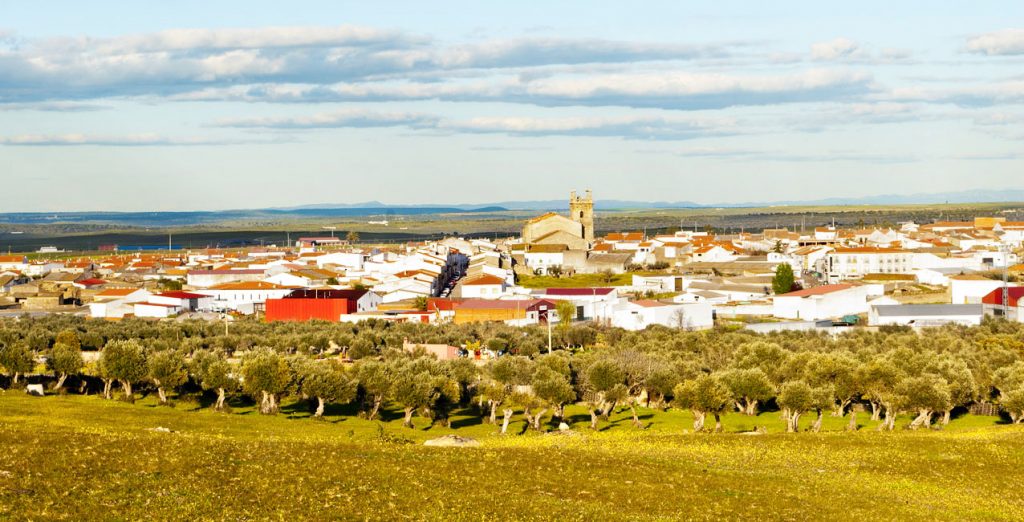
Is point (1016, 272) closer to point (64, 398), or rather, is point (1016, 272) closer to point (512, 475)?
point (64, 398)

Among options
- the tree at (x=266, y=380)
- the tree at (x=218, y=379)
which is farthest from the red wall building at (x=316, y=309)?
the tree at (x=266, y=380)

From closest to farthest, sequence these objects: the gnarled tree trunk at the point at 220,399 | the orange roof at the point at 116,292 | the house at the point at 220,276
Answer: the gnarled tree trunk at the point at 220,399, the orange roof at the point at 116,292, the house at the point at 220,276

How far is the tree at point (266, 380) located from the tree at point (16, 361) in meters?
11.1

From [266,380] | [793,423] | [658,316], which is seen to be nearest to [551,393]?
[793,423]

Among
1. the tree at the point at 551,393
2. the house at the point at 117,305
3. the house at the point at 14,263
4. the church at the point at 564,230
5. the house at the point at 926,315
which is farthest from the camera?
the church at the point at 564,230

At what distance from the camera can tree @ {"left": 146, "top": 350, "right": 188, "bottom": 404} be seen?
47938mm

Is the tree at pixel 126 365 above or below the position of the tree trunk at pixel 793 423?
above

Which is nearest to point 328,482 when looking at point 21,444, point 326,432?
point 21,444

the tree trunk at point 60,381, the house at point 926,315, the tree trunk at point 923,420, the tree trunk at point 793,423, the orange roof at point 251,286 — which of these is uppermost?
the tree trunk at point 60,381

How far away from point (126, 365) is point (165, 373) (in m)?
2.01

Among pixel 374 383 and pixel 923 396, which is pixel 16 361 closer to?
pixel 374 383

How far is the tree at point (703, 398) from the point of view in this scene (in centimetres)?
4219

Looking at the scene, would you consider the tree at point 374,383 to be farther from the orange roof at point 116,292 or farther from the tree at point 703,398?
the orange roof at point 116,292

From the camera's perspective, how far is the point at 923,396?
42.9 metres
